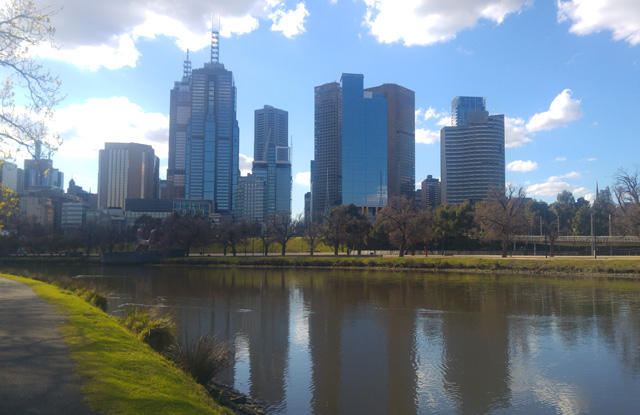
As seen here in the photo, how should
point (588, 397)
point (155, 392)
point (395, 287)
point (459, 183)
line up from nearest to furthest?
point (155, 392), point (588, 397), point (395, 287), point (459, 183)

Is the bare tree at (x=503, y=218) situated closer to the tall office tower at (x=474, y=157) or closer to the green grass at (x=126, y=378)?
the green grass at (x=126, y=378)

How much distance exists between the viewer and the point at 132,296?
3159cm

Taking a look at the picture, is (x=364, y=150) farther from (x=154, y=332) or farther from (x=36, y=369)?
(x=36, y=369)

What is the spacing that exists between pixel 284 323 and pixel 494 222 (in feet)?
154

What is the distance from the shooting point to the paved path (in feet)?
21.4

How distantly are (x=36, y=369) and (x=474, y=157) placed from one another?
17625cm

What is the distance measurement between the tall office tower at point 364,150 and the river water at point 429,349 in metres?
140

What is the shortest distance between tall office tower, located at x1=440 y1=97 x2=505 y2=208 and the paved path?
168441 millimetres

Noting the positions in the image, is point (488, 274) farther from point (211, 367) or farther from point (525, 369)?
point (211, 367)

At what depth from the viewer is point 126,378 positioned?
7.99 m

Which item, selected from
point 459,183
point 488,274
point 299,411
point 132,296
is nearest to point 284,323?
point 299,411

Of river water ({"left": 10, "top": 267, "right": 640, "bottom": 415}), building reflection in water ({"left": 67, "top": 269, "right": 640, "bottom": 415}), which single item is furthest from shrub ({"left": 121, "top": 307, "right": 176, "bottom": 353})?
river water ({"left": 10, "top": 267, "right": 640, "bottom": 415})

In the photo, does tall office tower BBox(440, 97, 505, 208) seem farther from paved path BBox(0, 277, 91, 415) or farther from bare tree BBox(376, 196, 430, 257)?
paved path BBox(0, 277, 91, 415)

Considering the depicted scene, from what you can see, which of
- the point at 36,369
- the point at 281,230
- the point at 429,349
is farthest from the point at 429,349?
the point at 281,230
